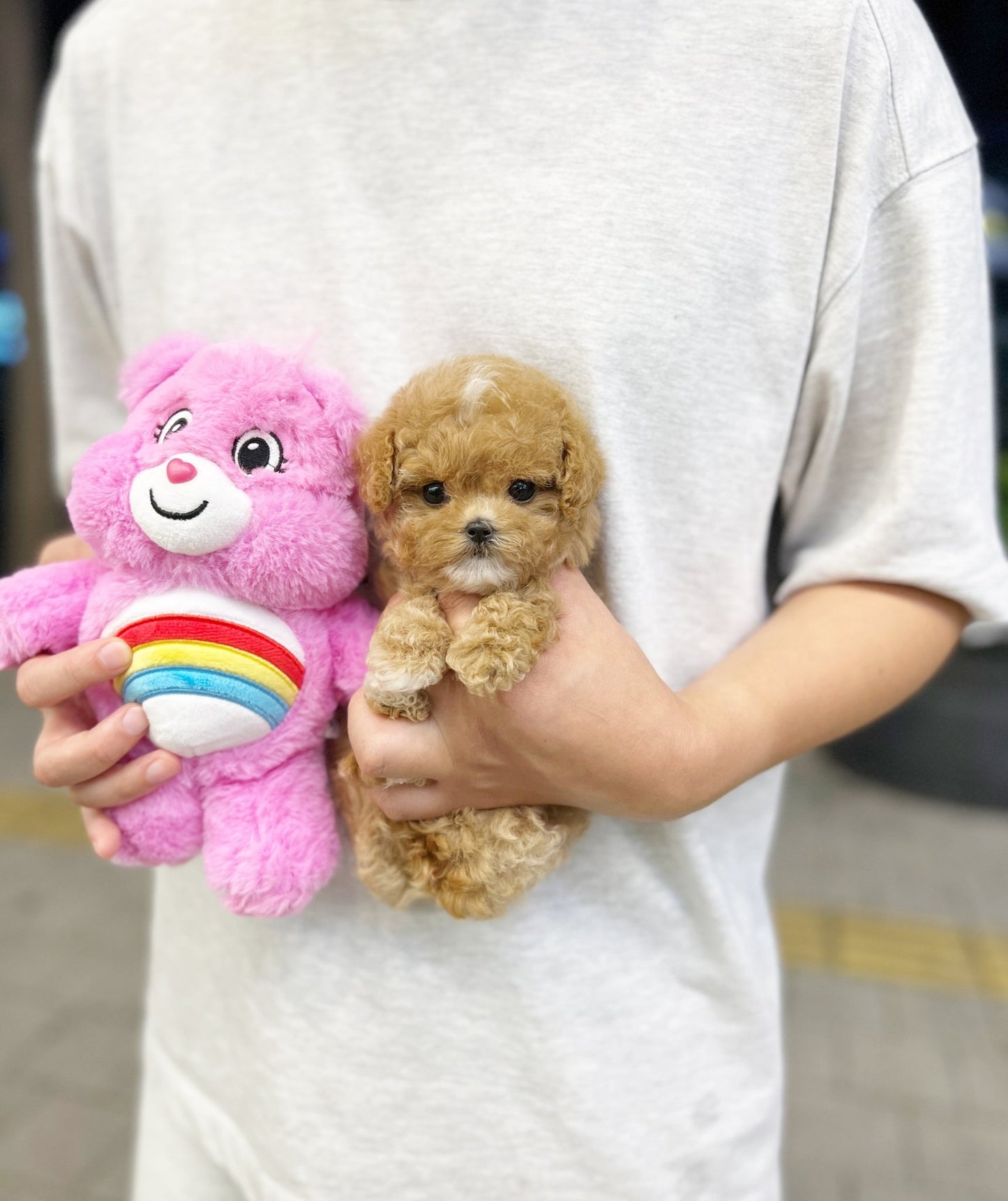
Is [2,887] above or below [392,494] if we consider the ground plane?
below

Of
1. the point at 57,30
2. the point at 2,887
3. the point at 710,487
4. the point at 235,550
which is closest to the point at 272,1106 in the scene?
the point at 235,550

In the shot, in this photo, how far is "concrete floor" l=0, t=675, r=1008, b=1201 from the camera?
166 cm

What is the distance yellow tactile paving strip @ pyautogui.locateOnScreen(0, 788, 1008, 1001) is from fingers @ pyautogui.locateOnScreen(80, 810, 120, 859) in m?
1.81

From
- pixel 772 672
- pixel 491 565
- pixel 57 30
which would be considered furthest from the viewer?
pixel 57 30

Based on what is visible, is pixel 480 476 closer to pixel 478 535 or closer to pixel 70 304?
pixel 478 535

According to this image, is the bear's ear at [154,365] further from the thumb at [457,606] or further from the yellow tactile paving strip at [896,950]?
the yellow tactile paving strip at [896,950]

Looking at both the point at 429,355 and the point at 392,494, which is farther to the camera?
the point at 429,355

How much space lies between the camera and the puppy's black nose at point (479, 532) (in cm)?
48

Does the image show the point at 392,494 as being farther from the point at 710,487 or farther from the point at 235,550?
the point at 710,487

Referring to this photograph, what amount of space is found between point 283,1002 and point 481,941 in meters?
0.16

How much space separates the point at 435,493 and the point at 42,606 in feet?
0.96

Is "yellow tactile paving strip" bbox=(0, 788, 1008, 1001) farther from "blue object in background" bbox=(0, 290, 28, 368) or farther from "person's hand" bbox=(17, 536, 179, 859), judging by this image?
"blue object in background" bbox=(0, 290, 28, 368)

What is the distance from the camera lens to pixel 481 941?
0.63m

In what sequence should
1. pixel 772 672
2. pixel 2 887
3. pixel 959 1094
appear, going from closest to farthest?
pixel 772 672 < pixel 959 1094 < pixel 2 887
